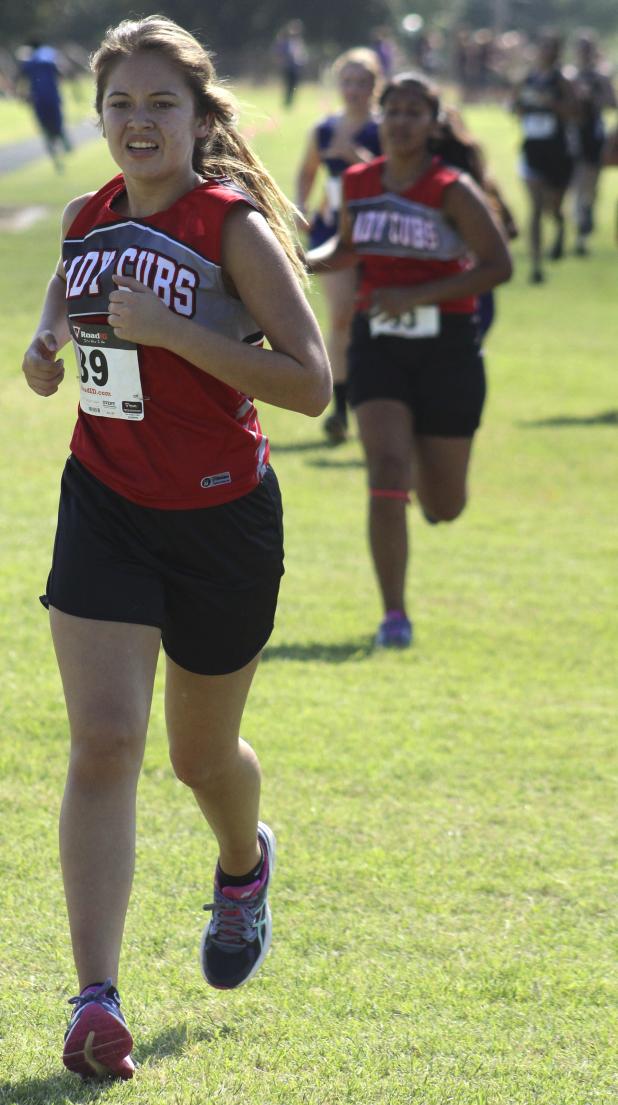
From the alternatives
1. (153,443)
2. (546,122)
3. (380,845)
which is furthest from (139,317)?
(546,122)

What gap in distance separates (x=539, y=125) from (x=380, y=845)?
629 inches

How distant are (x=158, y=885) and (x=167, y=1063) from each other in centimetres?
94

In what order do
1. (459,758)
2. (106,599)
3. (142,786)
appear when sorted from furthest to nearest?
(459,758), (142,786), (106,599)

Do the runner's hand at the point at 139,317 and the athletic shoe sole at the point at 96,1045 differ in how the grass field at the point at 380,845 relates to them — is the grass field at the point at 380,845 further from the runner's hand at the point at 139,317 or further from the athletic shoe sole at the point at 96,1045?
the runner's hand at the point at 139,317

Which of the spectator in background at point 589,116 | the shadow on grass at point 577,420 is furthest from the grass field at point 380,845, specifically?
the spectator in background at point 589,116

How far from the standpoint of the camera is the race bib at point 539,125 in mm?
19156

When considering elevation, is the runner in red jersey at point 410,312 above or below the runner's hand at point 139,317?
below

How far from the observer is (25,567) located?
25.6ft

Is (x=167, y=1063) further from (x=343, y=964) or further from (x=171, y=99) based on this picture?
(x=171, y=99)

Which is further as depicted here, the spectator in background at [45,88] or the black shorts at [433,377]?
the spectator in background at [45,88]

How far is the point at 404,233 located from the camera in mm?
6578

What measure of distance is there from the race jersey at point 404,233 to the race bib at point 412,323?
8 cm

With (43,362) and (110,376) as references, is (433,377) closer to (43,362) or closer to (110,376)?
(43,362)

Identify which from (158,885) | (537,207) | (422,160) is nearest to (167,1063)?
(158,885)
